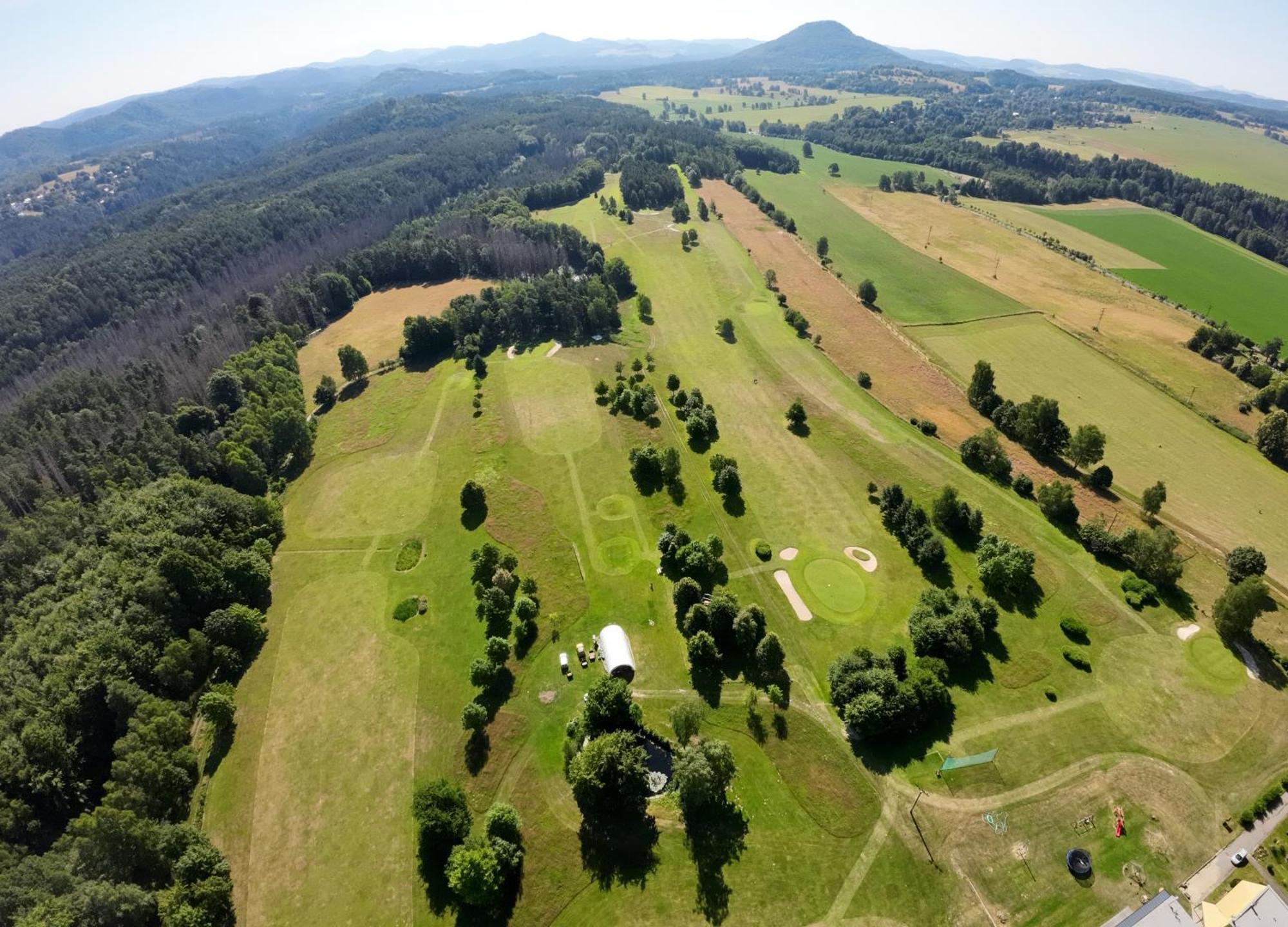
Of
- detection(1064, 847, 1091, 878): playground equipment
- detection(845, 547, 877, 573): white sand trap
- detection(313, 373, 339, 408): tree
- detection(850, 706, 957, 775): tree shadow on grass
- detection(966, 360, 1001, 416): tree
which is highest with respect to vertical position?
detection(966, 360, 1001, 416): tree

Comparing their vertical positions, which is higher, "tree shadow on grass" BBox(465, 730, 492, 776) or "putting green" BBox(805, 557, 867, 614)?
"putting green" BBox(805, 557, 867, 614)

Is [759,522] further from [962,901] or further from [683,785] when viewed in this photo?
[962,901]

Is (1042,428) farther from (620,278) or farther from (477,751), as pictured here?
(620,278)

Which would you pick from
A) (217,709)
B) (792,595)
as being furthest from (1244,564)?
(217,709)

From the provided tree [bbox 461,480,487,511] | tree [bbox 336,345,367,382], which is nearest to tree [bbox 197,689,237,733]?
tree [bbox 461,480,487,511]

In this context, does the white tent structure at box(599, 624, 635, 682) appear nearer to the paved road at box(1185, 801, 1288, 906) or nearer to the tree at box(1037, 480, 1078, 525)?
the paved road at box(1185, 801, 1288, 906)

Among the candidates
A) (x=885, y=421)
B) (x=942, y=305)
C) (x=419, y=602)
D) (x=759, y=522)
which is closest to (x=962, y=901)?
(x=759, y=522)
